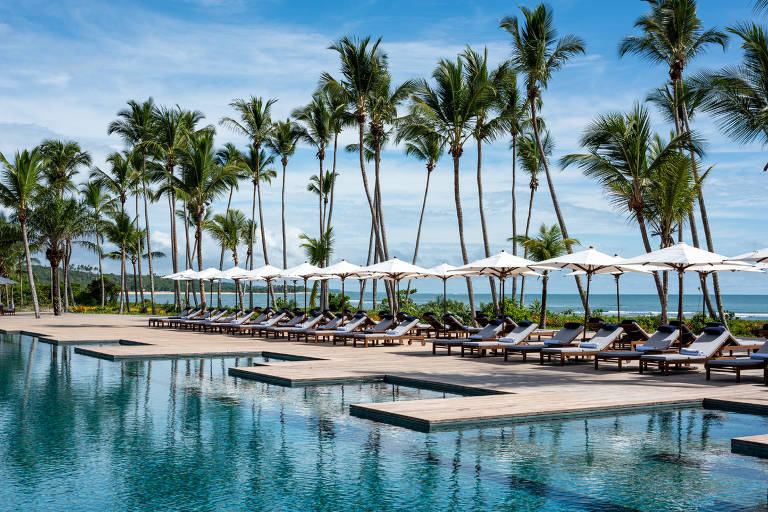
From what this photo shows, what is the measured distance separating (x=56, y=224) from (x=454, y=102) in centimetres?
2225

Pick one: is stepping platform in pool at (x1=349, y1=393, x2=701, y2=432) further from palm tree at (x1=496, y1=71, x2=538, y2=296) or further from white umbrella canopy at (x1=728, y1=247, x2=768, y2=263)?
palm tree at (x1=496, y1=71, x2=538, y2=296)

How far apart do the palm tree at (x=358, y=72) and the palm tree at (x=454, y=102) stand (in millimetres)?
2216

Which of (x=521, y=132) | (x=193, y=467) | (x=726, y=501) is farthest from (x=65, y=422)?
(x=521, y=132)

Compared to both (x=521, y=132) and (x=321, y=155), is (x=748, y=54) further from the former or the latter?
(x=321, y=155)

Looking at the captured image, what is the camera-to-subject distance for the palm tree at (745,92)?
46.2 feet

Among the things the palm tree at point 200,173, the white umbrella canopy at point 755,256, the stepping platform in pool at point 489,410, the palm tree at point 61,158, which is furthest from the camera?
the palm tree at point 61,158

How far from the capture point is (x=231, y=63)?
20.2 meters

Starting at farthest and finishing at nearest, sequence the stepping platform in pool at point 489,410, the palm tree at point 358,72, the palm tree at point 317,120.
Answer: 1. the palm tree at point 317,120
2. the palm tree at point 358,72
3. the stepping platform in pool at point 489,410

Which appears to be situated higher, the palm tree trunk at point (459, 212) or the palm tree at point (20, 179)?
the palm tree at point (20, 179)

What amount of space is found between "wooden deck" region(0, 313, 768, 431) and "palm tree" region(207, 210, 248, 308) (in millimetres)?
21865

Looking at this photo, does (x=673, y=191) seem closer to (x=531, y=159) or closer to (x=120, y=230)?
(x=531, y=159)

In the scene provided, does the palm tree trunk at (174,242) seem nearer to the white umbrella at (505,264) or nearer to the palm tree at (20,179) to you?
the palm tree at (20,179)

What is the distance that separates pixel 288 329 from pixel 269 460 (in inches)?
A: 523

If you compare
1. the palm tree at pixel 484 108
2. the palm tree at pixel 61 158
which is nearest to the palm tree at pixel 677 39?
the palm tree at pixel 484 108
